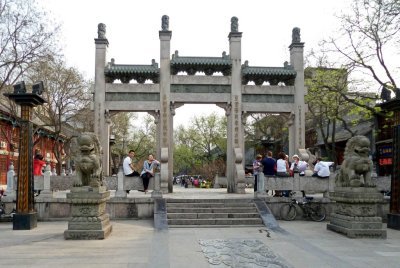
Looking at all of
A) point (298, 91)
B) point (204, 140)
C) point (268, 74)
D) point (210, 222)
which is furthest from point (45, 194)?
point (204, 140)

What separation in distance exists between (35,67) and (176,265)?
1869 centimetres

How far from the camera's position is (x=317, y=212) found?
518 inches

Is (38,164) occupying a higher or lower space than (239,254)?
higher

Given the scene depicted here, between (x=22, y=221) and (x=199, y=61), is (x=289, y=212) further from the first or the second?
(x=22, y=221)

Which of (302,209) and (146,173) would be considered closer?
(302,209)

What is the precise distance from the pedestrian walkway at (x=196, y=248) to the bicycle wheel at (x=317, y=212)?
1961 millimetres

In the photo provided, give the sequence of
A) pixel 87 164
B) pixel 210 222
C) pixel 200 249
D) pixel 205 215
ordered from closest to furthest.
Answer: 1. pixel 200 249
2. pixel 87 164
3. pixel 210 222
4. pixel 205 215

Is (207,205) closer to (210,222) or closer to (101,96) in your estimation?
(210,222)

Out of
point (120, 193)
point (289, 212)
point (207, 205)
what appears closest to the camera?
point (207, 205)

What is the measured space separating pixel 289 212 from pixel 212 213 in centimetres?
263

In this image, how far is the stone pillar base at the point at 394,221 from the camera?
1113 centimetres

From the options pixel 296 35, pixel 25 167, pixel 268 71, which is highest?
pixel 296 35

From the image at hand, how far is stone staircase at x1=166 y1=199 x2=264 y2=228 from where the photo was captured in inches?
458

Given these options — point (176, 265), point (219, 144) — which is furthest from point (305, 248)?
point (219, 144)
